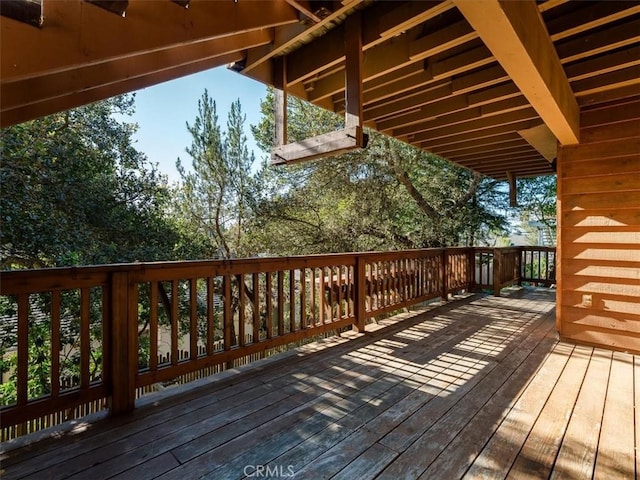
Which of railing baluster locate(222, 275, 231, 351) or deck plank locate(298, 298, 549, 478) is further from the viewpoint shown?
railing baluster locate(222, 275, 231, 351)

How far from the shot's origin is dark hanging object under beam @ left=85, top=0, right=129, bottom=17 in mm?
1083

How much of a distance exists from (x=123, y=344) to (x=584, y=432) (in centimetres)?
272

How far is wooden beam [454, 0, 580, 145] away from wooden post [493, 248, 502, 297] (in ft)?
12.2

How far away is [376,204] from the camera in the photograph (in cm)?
898

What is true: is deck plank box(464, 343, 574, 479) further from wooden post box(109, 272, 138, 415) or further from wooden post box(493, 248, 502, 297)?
wooden post box(493, 248, 502, 297)

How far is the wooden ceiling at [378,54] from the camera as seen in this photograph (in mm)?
1091

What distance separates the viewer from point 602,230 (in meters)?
3.29

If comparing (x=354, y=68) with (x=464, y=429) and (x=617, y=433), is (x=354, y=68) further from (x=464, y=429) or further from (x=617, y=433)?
(x=617, y=433)

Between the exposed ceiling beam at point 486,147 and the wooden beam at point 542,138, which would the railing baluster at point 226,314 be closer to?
the wooden beam at point 542,138

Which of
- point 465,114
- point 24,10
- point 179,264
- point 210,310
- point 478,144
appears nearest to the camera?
point 24,10

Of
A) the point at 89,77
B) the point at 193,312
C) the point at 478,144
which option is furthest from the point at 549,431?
the point at 478,144

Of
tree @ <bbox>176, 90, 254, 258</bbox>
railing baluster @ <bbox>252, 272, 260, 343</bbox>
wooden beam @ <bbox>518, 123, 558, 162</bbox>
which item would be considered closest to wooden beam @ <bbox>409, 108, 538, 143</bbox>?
wooden beam @ <bbox>518, 123, 558, 162</bbox>

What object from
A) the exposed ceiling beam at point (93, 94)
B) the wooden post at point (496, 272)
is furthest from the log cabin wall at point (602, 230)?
the exposed ceiling beam at point (93, 94)

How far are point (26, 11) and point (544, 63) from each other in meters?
2.64
